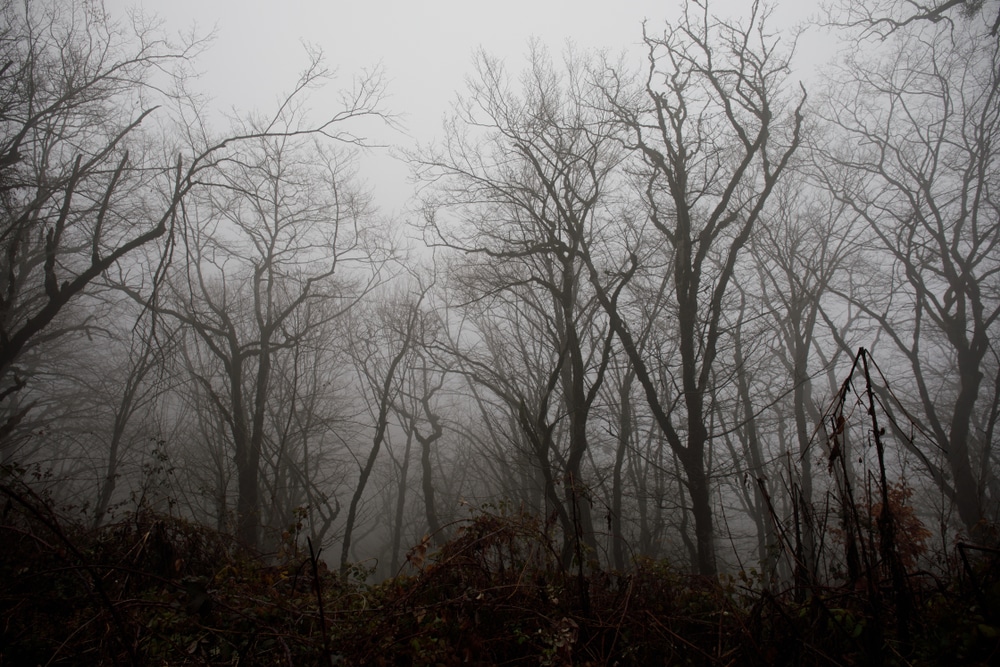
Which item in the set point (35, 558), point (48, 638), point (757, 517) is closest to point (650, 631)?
point (48, 638)

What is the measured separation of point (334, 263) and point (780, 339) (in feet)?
42.4

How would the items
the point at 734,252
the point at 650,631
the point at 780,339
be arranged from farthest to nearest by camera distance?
the point at 780,339
the point at 734,252
the point at 650,631

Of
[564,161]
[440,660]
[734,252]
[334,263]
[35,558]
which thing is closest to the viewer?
[440,660]

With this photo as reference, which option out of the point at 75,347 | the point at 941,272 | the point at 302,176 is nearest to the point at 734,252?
the point at 941,272

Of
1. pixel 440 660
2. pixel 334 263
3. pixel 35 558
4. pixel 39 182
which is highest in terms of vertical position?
pixel 334 263

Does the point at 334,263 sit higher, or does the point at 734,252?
the point at 334,263

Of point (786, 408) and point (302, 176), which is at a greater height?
point (302, 176)

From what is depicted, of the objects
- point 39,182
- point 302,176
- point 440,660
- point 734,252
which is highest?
point 302,176

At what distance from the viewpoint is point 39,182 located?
23.2ft

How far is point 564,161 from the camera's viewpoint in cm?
779

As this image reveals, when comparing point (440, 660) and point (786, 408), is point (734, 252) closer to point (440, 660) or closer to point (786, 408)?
point (440, 660)

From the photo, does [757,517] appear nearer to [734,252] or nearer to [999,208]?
[999,208]

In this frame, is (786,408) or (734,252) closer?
(734,252)

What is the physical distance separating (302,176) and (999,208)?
596 inches
